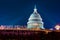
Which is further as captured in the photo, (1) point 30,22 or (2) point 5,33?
(1) point 30,22

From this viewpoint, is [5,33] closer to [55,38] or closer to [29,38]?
[29,38]

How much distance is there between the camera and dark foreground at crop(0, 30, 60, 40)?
39.8 metres

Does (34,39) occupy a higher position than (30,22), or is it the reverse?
(30,22)

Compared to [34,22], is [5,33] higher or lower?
lower

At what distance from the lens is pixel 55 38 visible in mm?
40750

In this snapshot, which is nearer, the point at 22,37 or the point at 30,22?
the point at 22,37

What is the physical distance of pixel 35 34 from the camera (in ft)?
133

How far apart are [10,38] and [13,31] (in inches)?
77.9

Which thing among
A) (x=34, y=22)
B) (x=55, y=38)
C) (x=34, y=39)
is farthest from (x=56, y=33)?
(x=34, y=22)

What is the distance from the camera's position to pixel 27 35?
4047 cm

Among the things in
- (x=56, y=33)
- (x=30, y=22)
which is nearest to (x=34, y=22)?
(x=30, y=22)

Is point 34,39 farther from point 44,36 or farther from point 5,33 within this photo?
point 5,33

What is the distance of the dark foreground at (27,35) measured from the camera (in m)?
39.8

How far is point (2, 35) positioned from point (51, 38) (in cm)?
777
